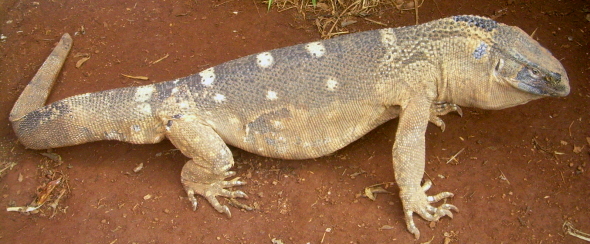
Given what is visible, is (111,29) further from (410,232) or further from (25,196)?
(410,232)

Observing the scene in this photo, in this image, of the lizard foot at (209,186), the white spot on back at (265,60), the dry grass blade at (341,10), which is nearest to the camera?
the white spot on back at (265,60)

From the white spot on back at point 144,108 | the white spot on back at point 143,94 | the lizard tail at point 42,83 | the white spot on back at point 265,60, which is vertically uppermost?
the white spot on back at point 265,60

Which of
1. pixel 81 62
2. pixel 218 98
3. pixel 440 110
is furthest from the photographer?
pixel 81 62

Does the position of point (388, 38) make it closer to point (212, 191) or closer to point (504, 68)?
point (504, 68)

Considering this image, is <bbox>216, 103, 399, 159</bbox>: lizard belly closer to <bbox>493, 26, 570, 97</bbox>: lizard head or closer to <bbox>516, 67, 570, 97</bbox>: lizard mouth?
<bbox>493, 26, 570, 97</bbox>: lizard head

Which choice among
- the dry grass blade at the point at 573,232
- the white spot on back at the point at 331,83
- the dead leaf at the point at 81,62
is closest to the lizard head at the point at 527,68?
the dry grass blade at the point at 573,232

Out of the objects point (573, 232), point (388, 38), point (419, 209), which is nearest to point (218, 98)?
point (388, 38)

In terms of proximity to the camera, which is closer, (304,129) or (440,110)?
(304,129)

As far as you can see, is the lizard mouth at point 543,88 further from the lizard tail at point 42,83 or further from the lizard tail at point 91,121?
the lizard tail at point 42,83

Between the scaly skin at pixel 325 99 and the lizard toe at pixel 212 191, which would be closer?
the scaly skin at pixel 325 99
